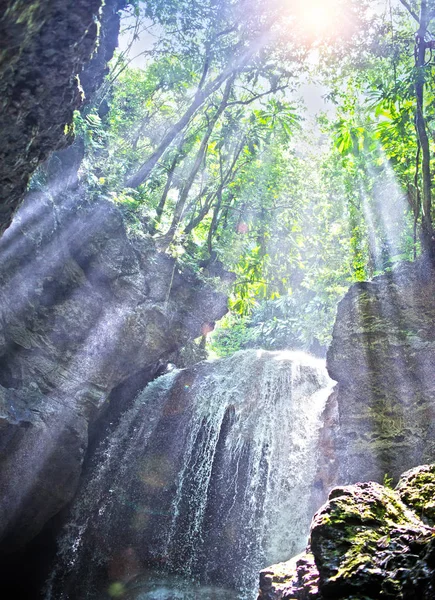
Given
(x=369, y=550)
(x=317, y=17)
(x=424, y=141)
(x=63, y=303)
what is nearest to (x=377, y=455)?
(x=369, y=550)

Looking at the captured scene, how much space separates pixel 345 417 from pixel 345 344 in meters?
1.21

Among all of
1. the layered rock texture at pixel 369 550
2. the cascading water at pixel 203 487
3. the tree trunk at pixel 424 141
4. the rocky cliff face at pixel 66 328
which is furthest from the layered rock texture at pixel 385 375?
the rocky cliff face at pixel 66 328

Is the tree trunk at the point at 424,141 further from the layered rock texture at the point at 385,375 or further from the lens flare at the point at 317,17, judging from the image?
the lens flare at the point at 317,17

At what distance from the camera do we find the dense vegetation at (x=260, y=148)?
10680 mm

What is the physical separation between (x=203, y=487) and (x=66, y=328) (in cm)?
530

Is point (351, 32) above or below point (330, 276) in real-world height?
above

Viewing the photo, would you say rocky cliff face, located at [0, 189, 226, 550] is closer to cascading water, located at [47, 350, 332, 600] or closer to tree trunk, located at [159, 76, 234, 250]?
tree trunk, located at [159, 76, 234, 250]

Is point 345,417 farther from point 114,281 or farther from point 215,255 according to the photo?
point 215,255

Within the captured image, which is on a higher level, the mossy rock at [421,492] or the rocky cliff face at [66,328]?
the rocky cliff face at [66,328]

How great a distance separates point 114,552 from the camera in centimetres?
1020

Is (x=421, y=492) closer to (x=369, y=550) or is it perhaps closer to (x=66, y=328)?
(x=369, y=550)

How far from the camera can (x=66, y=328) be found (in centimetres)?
1046

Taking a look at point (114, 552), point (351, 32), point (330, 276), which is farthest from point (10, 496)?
point (351, 32)

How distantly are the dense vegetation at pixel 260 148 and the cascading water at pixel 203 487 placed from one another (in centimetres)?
365
